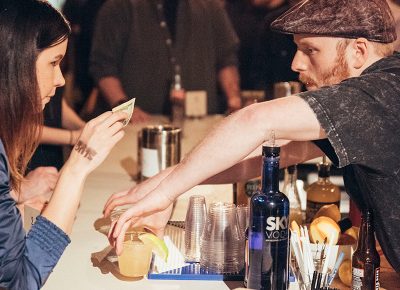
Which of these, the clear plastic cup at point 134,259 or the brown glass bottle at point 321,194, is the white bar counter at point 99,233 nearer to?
the clear plastic cup at point 134,259

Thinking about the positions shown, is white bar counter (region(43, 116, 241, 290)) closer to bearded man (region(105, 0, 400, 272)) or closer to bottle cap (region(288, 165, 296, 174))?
bearded man (region(105, 0, 400, 272))

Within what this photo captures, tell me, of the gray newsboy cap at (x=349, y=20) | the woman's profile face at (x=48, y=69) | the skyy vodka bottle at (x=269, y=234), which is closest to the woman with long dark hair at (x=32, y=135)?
the woman's profile face at (x=48, y=69)

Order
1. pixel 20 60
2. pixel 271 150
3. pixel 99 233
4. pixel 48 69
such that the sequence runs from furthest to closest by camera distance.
→ pixel 99 233 → pixel 48 69 → pixel 20 60 → pixel 271 150

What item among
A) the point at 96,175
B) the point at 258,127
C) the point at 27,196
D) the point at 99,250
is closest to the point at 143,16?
the point at 96,175

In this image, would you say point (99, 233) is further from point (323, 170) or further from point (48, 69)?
point (323, 170)

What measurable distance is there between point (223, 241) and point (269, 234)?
0.76ft

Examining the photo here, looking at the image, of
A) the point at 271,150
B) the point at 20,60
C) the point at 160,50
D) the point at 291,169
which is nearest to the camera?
the point at 271,150

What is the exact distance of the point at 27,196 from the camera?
1.97 meters

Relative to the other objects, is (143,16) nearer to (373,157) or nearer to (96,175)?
(96,175)

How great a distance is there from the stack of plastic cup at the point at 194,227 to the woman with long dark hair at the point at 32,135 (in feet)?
0.88

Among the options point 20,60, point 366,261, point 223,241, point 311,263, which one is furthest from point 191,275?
point 20,60

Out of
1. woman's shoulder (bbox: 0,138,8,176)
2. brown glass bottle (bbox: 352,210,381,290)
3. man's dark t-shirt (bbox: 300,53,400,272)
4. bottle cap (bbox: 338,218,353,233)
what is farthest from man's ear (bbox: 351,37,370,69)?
woman's shoulder (bbox: 0,138,8,176)

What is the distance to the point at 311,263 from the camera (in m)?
1.37

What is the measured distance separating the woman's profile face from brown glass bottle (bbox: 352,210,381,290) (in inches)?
30.9
